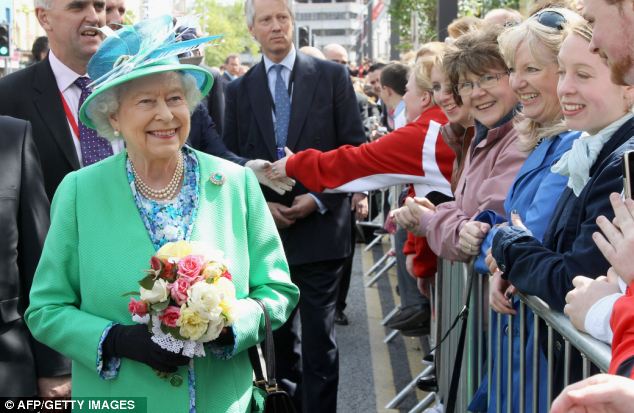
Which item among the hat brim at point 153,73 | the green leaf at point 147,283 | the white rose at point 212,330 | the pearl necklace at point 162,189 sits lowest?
the white rose at point 212,330

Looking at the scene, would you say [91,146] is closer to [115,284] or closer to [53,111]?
[53,111]

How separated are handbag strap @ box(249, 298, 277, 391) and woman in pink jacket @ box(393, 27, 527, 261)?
1.28 meters

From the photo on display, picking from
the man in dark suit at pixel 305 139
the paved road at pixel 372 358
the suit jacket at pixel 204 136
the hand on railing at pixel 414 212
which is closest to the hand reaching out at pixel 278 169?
the man in dark suit at pixel 305 139

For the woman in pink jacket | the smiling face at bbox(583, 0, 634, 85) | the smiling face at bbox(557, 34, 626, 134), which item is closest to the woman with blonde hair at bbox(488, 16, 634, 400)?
the smiling face at bbox(557, 34, 626, 134)

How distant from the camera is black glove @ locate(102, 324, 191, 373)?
122 inches

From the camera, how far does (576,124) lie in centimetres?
332

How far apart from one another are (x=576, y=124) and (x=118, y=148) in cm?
221

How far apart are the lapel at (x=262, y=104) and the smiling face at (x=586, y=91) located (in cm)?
280

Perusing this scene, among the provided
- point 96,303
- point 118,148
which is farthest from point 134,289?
point 118,148

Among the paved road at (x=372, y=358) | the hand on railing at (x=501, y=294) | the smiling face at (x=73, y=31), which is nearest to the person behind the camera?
the hand on railing at (x=501, y=294)

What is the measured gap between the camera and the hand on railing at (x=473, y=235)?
4055 millimetres

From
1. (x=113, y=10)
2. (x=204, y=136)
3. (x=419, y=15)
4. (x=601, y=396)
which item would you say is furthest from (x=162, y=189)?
(x=419, y=15)

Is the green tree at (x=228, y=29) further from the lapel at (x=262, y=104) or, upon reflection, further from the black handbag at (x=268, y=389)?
the black handbag at (x=268, y=389)

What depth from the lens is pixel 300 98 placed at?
588 centimetres
